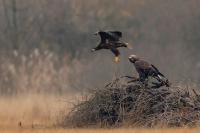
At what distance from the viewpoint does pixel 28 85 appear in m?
20.5

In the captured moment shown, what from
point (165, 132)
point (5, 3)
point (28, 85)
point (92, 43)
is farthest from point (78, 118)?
point (5, 3)

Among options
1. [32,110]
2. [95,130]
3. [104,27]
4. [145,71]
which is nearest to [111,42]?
[145,71]

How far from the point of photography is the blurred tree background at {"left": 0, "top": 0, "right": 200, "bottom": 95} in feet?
87.7

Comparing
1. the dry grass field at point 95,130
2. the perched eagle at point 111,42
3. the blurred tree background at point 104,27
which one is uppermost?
the blurred tree background at point 104,27

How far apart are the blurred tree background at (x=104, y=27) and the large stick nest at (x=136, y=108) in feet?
34.3

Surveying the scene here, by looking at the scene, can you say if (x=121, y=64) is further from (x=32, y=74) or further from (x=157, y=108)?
(x=157, y=108)

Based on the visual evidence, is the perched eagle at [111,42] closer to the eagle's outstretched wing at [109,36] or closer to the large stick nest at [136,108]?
the eagle's outstretched wing at [109,36]

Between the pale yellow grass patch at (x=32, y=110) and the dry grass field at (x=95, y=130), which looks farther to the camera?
the pale yellow grass patch at (x=32, y=110)

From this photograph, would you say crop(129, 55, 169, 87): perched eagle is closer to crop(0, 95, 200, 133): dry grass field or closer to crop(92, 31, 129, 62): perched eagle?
crop(92, 31, 129, 62): perched eagle

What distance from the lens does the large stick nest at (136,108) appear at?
1405 cm

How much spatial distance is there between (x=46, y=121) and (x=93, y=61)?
354 inches

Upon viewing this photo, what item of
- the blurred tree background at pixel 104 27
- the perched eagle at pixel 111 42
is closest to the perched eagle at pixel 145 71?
the perched eagle at pixel 111 42

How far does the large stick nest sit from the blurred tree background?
10440mm

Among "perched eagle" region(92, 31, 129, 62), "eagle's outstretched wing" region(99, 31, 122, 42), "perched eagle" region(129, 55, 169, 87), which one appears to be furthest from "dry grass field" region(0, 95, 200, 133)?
"eagle's outstretched wing" region(99, 31, 122, 42)
